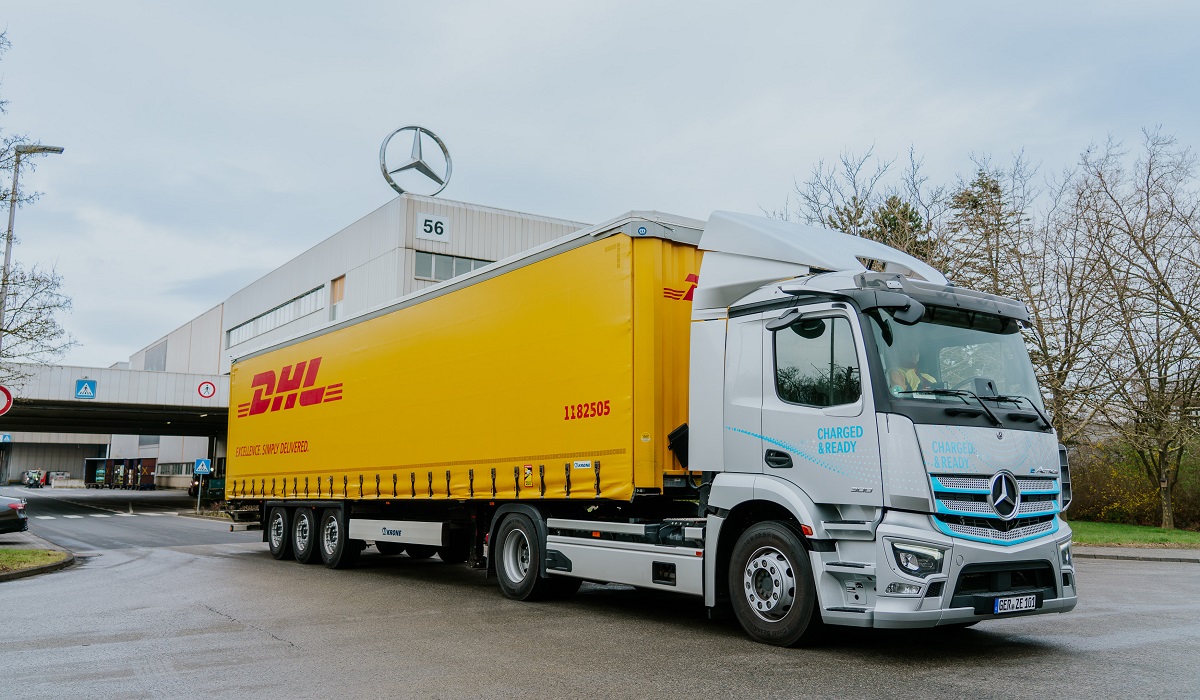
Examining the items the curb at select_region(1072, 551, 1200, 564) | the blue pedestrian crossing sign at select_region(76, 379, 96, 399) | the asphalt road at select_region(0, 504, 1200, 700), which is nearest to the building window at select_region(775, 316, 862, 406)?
the asphalt road at select_region(0, 504, 1200, 700)

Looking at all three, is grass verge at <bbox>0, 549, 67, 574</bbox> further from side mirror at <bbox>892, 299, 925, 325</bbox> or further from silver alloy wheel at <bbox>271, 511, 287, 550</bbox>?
side mirror at <bbox>892, 299, 925, 325</bbox>

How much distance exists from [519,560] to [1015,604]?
5575 millimetres

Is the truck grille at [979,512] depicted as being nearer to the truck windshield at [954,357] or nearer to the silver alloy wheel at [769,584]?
the truck windshield at [954,357]

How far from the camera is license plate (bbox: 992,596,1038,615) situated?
6871 millimetres

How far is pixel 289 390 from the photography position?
55.4ft

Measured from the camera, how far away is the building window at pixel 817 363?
727cm

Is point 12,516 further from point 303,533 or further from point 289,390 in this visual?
point 303,533

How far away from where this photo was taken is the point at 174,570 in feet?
48.8

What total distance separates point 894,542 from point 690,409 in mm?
2497

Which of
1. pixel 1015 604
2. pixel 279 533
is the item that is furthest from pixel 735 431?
pixel 279 533

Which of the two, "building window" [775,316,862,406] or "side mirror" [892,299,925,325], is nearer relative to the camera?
"side mirror" [892,299,925,325]

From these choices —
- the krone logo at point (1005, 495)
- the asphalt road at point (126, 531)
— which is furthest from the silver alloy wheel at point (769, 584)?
the asphalt road at point (126, 531)

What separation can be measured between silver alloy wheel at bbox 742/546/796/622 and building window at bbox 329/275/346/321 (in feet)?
118

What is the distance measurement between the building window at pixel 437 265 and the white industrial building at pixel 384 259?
40 mm
